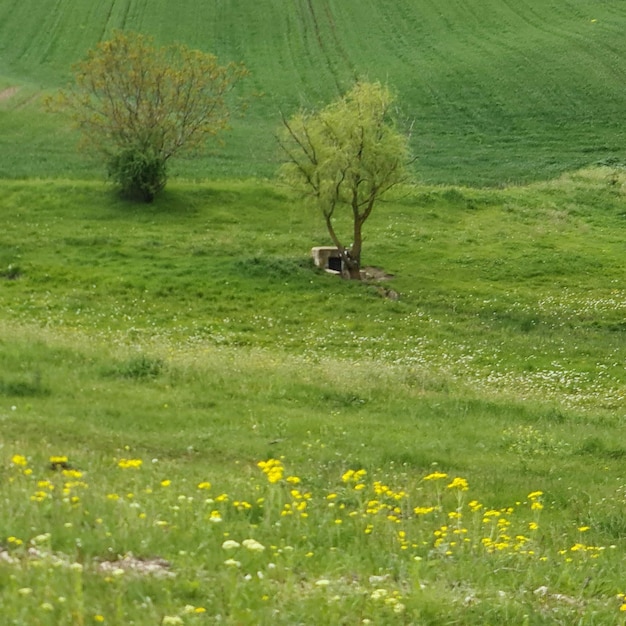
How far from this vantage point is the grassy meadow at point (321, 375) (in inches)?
247

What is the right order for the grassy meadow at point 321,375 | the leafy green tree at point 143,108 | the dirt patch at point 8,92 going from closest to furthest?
the grassy meadow at point 321,375 → the leafy green tree at point 143,108 → the dirt patch at point 8,92

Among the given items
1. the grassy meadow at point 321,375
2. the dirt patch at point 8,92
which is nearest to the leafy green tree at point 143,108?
the grassy meadow at point 321,375

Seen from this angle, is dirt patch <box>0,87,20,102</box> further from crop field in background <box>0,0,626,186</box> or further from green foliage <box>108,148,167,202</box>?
green foliage <box>108,148,167,202</box>

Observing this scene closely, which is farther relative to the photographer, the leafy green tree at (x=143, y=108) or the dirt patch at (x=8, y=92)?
the dirt patch at (x=8, y=92)

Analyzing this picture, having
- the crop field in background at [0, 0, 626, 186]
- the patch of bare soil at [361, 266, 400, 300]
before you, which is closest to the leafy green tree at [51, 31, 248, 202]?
the crop field in background at [0, 0, 626, 186]

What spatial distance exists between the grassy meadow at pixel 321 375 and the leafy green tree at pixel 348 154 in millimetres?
2803

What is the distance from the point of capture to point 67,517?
6.98m

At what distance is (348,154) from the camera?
33812 millimetres

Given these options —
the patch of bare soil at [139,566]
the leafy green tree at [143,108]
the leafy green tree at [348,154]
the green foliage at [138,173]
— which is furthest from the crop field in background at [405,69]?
the patch of bare soil at [139,566]

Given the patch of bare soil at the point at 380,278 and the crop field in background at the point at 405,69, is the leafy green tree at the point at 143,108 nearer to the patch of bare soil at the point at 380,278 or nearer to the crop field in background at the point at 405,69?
the crop field in background at the point at 405,69

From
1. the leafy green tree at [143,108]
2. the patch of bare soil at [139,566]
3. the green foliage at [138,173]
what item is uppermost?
the leafy green tree at [143,108]

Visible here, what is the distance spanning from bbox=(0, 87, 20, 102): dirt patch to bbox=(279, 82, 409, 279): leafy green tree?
37875 mm

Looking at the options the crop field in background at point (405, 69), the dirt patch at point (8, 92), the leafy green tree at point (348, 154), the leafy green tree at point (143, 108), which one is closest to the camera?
the leafy green tree at point (348, 154)

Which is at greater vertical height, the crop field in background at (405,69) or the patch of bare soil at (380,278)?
the crop field in background at (405,69)
